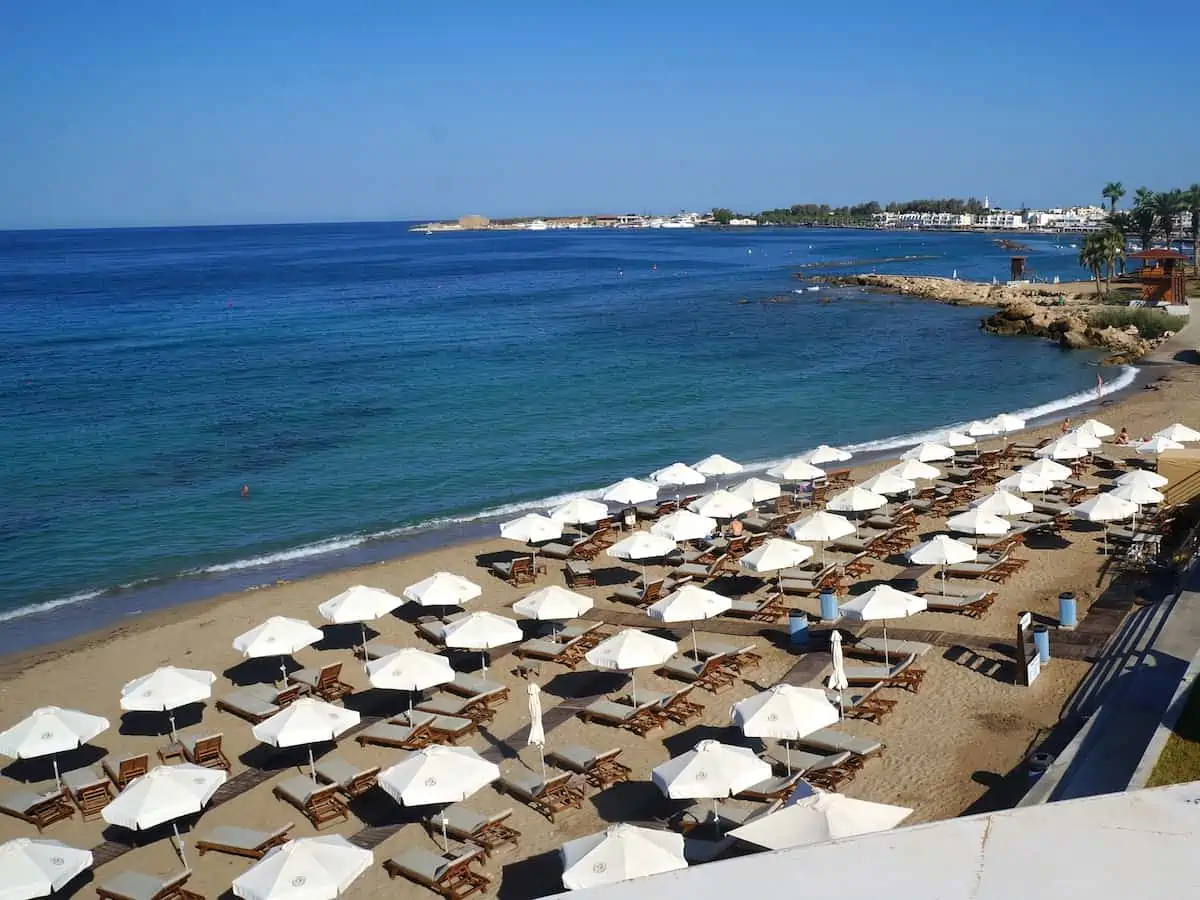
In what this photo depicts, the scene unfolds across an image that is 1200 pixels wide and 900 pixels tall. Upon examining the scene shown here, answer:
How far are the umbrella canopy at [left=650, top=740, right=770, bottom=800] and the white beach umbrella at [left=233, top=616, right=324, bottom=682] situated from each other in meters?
6.34

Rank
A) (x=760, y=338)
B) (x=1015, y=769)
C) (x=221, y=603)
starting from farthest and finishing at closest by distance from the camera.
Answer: (x=760, y=338)
(x=221, y=603)
(x=1015, y=769)

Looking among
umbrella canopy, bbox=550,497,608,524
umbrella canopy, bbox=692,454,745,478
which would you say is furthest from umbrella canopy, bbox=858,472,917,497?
umbrella canopy, bbox=550,497,608,524

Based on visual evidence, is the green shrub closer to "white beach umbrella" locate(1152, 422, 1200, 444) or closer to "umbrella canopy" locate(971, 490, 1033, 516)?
"white beach umbrella" locate(1152, 422, 1200, 444)

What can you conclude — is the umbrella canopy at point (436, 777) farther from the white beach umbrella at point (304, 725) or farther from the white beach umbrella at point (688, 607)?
the white beach umbrella at point (688, 607)

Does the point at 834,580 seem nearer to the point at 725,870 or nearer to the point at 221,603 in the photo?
the point at 221,603

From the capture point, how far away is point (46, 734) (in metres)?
12.1

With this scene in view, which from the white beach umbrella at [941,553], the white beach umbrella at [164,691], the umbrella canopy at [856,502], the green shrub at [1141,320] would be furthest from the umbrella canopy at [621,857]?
the green shrub at [1141,320]

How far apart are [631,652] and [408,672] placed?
9.49 ft

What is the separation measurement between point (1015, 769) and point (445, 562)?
1261 centimetres

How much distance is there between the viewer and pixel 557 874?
10.2 m

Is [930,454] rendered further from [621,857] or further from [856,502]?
[621,857]

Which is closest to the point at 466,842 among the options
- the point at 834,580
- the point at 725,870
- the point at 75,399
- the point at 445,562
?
the point at 725,870

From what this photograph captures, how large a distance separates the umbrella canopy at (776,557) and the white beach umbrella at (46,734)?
971 centimetres

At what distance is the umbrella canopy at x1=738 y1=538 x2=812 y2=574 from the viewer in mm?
16484
